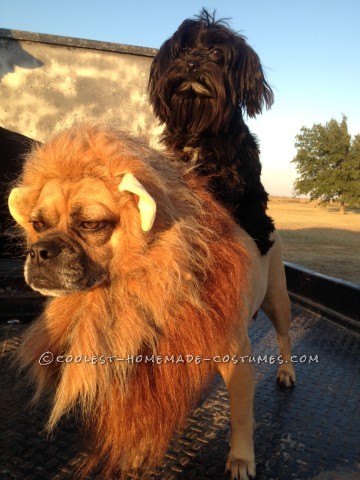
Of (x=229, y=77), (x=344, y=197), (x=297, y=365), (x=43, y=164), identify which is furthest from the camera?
(x=344, y=197)

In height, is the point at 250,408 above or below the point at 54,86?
below

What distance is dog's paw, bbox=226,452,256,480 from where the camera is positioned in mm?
1723

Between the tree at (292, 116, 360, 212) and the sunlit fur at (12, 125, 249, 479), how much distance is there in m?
35.6

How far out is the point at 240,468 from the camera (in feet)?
5.69

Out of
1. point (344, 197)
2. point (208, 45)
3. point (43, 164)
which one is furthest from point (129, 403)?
point (344, 197)

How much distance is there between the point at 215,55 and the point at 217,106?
312mm

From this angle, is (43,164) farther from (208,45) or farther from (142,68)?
(142,68)

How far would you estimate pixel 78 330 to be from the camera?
1515mm

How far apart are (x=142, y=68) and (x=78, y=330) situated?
329 centimetres

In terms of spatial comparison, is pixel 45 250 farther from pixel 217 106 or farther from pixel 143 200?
pixel 217 106

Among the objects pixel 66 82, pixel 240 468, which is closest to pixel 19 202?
pixel 240 468

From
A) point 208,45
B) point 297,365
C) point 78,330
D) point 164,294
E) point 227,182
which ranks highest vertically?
point 208,45

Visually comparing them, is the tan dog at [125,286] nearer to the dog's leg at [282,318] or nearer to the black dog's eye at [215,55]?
the black dog's eye at [215,55]

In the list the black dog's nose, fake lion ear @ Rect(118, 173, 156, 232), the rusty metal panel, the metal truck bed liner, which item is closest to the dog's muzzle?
the black dog's nose
